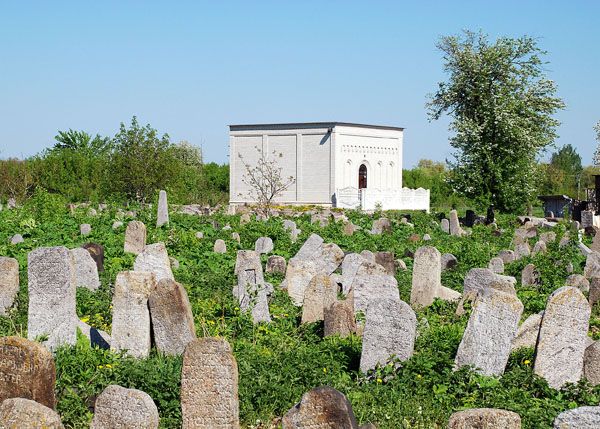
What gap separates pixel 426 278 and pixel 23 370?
8.26m

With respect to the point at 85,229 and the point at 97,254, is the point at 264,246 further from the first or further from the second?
the point at 85,229

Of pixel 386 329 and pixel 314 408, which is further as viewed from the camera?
pixel 386 329

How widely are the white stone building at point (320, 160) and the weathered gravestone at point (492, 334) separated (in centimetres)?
4683

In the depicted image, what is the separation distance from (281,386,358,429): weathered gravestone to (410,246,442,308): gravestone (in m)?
8.43

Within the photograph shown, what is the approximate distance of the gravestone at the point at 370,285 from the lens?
13.3m

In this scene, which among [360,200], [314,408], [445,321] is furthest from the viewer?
[360,200]

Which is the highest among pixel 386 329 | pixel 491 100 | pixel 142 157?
pixel 491 100

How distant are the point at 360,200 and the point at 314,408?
1957 inches

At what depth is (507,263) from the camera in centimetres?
2072

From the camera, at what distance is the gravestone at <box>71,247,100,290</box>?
15.9 metres

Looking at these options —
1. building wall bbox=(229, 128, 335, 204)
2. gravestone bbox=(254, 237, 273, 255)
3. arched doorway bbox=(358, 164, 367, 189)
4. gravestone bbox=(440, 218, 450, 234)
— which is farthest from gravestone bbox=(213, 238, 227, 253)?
arched doorway bbox=(358, 164, 367, 189)

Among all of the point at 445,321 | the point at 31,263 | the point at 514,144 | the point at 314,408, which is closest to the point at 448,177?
the point at 514,144

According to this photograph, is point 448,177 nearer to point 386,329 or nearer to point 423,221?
point 423,221

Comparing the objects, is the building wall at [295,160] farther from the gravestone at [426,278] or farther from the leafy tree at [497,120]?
the gravestone at [426,278]
